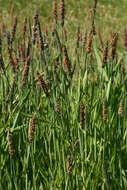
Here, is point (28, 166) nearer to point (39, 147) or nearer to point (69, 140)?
point (39, 147)

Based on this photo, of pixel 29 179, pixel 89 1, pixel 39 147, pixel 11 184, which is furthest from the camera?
pixel 89 1

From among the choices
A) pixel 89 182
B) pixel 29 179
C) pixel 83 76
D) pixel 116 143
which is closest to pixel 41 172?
pixel 29 179

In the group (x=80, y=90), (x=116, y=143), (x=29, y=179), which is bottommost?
(x=29, y=179)

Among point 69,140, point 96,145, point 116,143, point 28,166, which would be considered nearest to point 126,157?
point 116,143

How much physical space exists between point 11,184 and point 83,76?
0.81 metres

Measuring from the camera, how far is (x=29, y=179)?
1.69 metres

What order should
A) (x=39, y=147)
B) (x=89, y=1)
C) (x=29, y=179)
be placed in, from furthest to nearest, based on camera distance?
1. (x=89, y=1)
2. (x=39, y=147)
3. (x=29, y=179)

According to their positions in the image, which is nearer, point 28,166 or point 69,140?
point 69,140

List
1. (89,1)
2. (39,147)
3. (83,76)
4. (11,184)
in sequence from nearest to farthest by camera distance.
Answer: (11,184) → (39,147) → (83,76) → (89,1)

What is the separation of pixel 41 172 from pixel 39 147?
0.21 meters

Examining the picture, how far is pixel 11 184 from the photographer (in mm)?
1545

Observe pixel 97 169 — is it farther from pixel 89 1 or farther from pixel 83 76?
pixel 89 1

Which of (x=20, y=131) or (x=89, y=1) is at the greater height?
(x=89, y=1)

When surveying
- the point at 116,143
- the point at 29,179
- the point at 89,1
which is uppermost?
the point at 89,1
